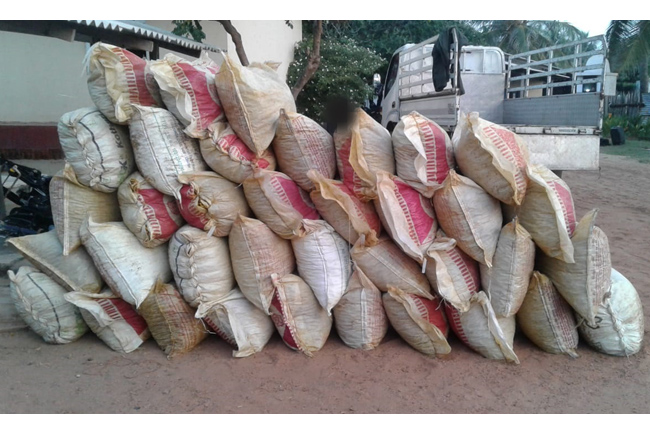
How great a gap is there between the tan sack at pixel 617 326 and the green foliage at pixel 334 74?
11.3m

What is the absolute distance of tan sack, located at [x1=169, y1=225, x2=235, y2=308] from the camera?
8.87 feet

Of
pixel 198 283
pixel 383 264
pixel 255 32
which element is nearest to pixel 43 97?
pixel 255 32

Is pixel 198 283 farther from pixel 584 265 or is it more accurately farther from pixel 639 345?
pixel 639 345

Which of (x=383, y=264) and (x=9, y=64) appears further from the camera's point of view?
(x=9, y=64)

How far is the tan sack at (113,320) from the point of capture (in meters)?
2.79

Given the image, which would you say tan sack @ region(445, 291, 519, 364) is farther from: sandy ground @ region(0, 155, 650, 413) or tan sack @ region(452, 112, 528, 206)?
tan sack @ region(452, 112, 528, 206)

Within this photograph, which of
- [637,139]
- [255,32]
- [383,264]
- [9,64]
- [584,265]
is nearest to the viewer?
[584,265]

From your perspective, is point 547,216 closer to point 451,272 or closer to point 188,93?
point 451,272

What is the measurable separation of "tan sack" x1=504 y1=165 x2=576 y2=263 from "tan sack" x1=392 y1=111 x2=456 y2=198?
42cm

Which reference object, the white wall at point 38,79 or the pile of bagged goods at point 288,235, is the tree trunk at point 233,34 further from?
the pile of bagged goods at point 288,235

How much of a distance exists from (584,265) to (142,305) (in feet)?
7.62

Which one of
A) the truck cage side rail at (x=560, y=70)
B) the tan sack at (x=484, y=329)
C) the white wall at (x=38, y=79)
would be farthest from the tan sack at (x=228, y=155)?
the white wall at (x=38, y=79)

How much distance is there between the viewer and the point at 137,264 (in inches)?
109

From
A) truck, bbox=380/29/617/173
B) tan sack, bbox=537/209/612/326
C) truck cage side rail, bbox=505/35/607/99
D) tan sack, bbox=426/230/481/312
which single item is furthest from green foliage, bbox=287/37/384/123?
tan sack, bbox=537/209/612/326
